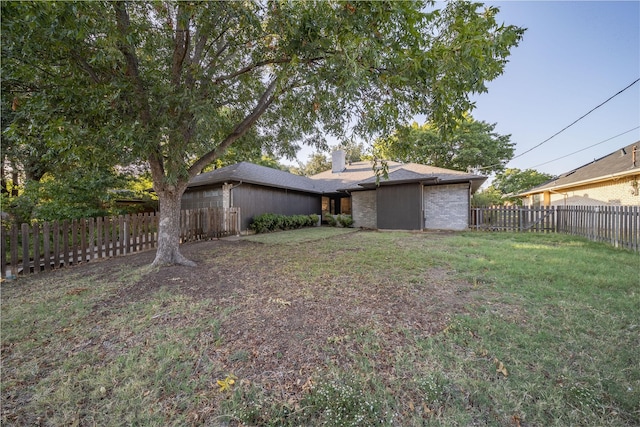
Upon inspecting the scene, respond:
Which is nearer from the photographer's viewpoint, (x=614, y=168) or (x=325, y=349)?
(x=325, y=349)

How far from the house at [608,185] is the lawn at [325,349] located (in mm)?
9456

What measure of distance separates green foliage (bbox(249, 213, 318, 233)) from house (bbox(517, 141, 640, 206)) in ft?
48.4

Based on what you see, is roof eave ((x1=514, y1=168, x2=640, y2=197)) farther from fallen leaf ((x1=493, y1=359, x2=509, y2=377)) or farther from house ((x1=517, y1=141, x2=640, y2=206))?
fallen leaf ((x1=493, y1=359, x2=509, y2=377))

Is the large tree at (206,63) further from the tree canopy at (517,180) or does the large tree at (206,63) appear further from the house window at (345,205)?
the tree canopy at (517,180)

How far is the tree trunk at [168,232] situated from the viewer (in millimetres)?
5602

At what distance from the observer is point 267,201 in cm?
1395

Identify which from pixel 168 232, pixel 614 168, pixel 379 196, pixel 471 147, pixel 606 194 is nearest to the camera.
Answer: pixel 168 232

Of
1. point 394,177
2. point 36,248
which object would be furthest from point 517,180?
point 36,248

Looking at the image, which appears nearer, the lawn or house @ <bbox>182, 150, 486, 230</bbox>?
the lawn

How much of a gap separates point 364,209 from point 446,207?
4.58m

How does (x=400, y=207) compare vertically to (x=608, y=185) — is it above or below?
below

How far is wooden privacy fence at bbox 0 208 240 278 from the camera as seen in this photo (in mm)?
5023

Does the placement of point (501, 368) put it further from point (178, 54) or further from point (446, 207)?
point (446, 207)

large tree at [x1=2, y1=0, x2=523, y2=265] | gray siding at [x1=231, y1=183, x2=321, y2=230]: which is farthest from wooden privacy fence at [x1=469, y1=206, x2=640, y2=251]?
gray siding at [x1=231, y1=183, x2=321, y2=230]
